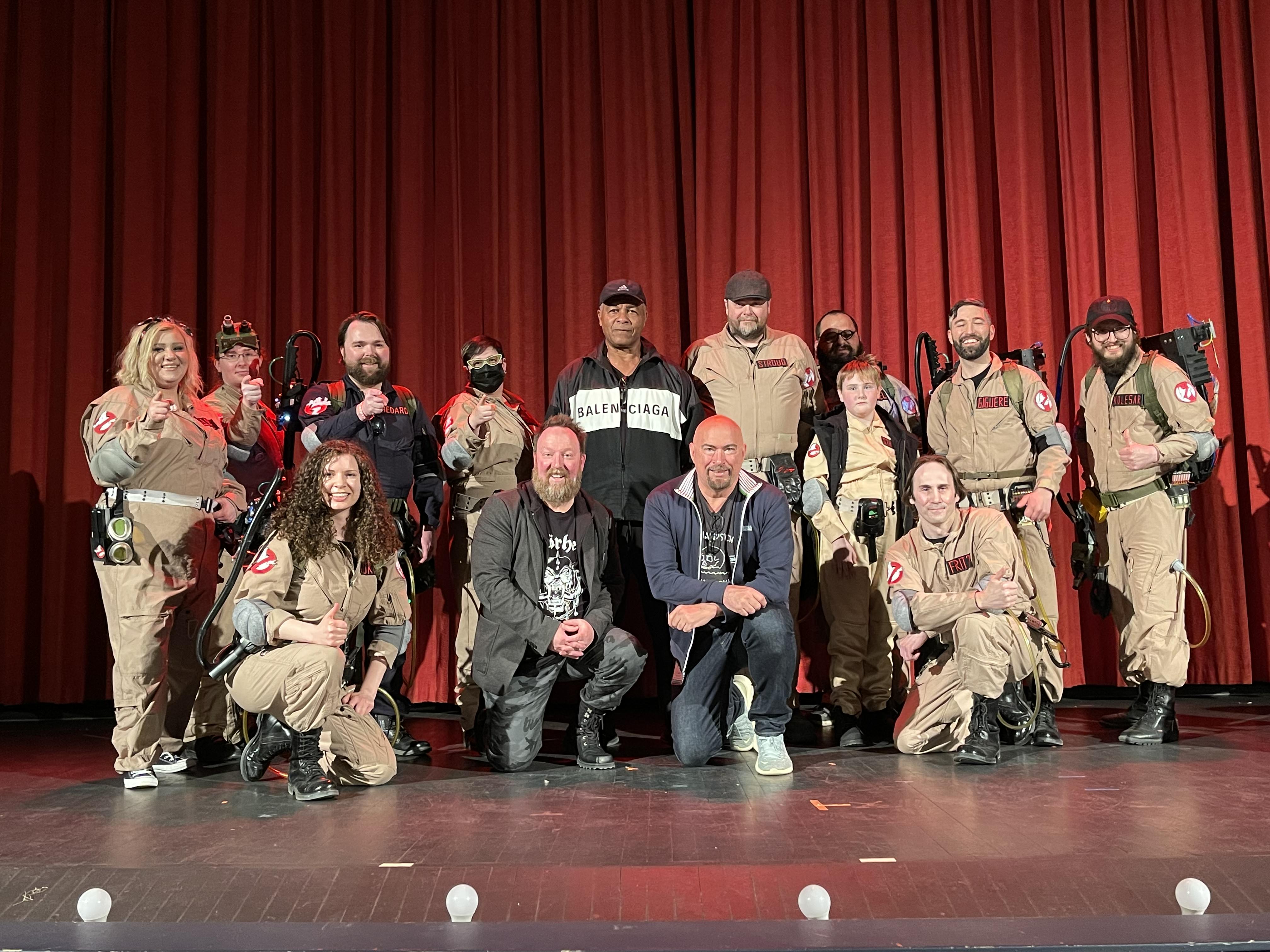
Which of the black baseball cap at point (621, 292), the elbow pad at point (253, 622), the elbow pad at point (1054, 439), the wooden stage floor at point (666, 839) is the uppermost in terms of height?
the black baseball cap at point (621, 292)

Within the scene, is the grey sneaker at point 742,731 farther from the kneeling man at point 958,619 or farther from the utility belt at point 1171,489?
the utility belt at point 1171,489

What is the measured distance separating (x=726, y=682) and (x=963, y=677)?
0.85m

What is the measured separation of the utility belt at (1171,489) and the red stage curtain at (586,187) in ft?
3.90

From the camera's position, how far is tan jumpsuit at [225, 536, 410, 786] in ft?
12.2

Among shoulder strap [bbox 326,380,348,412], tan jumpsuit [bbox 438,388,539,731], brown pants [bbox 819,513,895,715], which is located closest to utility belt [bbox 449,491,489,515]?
tan jumpsuit [bbox 438,388,539,731]

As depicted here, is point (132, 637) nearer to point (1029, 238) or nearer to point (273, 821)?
point (273, 821)

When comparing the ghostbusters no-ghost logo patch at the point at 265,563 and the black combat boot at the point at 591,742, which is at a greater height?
the ghostbusters no-ghost logo patch at the point at 265,563

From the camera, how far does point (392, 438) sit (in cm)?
479

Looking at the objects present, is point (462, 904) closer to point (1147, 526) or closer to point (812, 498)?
point (812, 498)

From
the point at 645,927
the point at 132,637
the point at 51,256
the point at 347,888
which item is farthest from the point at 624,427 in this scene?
the point at 51,256

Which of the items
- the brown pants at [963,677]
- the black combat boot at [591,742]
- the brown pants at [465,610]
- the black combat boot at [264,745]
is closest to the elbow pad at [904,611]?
the brown pants at [963,677]

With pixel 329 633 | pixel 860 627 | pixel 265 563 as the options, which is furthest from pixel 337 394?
pixel 860 627

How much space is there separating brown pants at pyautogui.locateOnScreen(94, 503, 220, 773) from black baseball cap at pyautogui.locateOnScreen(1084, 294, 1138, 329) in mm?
3678

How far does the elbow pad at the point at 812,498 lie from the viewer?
4.73 metres
